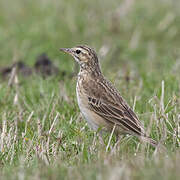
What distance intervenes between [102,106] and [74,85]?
2.03 meters

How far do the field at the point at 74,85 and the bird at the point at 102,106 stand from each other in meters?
0.18

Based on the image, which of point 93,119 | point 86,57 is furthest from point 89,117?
point 86,57

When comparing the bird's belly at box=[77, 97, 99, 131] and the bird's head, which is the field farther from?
the bird's head

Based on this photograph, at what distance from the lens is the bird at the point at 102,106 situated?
6.52m

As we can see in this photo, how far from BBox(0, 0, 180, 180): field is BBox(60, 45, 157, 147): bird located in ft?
0.58

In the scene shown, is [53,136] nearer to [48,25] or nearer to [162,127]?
[162,127]

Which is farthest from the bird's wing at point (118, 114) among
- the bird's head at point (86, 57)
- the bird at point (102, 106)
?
the bird's head at point (86, 57)

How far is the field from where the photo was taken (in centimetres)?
529

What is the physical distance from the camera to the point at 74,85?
8797 millimetres

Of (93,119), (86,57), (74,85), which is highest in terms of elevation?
(86,57)

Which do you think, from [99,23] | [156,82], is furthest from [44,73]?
[99,23]

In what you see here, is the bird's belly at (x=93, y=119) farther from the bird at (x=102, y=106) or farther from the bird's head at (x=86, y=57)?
Answer: the bird's head at (x=86, y=57)

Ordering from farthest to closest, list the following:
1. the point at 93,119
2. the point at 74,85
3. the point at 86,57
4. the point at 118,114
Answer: the point at 74,85, the point at 86,57, the point at 93,119, the point at 118,114

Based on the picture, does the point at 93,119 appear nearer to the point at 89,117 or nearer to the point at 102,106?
the point at 89,117
